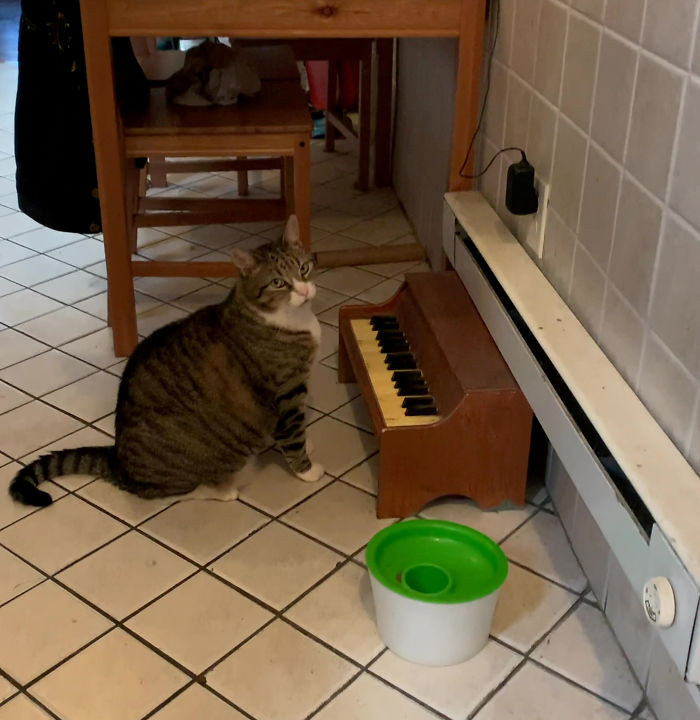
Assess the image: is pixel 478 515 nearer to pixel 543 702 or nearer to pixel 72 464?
pixel 543 702

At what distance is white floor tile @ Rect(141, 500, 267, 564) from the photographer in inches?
64.3

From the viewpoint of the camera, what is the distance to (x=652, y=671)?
131 cm

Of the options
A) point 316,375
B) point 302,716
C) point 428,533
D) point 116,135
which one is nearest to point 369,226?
point 316,375

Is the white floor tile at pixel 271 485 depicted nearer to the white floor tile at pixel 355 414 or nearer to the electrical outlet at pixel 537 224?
the white floor tile at pixel 355 414

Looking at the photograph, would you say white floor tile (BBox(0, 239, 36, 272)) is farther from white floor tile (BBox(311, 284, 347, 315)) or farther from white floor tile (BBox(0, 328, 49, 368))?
white floor tile (BBox(311, 284, 347, 315))

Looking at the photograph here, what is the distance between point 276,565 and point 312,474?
0.82ft

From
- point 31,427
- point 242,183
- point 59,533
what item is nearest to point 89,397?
point 31,427

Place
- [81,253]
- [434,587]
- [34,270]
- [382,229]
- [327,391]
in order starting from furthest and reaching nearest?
[382,229] → [81,253] → [34,270] → [327,391] → [434,587]

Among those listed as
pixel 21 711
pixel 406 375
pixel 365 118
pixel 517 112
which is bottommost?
pixel 21 711

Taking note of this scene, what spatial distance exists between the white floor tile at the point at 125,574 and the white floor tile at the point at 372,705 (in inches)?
14.7

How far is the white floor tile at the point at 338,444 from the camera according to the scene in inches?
73.0

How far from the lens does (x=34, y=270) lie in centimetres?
269

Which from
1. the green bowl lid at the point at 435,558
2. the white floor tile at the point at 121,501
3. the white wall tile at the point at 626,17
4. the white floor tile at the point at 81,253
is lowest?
the white floor tile at the point at 121,501

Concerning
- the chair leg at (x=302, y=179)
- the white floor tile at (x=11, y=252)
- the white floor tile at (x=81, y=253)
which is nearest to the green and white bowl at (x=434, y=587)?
the chair leg at (x=302, y=179)
